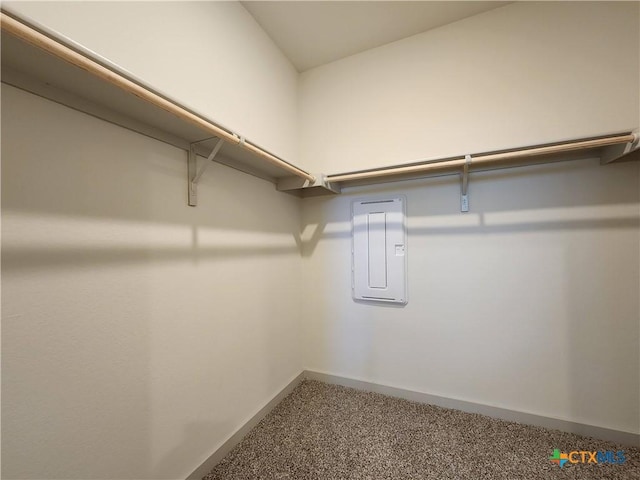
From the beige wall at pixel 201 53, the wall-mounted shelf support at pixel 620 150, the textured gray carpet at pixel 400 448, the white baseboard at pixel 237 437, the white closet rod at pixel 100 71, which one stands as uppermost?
the beige wall at pixel 201 53

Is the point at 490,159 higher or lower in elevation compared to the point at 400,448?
higher

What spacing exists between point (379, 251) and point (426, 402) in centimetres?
114

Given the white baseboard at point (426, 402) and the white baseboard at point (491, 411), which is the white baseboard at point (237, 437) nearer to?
the white baseboard at point (426, 402)

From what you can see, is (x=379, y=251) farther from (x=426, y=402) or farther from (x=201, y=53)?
(x=201, y=53)

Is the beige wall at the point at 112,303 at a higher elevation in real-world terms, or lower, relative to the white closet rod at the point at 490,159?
lower

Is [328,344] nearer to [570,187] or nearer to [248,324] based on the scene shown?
[248,324]

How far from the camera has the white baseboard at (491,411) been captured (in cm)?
141

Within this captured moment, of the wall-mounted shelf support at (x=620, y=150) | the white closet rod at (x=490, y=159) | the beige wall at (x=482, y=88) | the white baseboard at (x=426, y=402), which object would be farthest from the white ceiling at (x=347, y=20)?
the white baseboard at (x=426, y=402)

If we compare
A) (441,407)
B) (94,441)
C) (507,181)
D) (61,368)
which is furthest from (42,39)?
(441,407)

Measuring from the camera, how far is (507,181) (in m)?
1.61

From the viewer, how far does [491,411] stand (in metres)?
1.64

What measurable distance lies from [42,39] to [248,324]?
4.73ft

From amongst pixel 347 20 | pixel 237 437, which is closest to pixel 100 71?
pixel 347 20

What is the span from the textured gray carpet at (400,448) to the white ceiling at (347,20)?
8.81 ft
